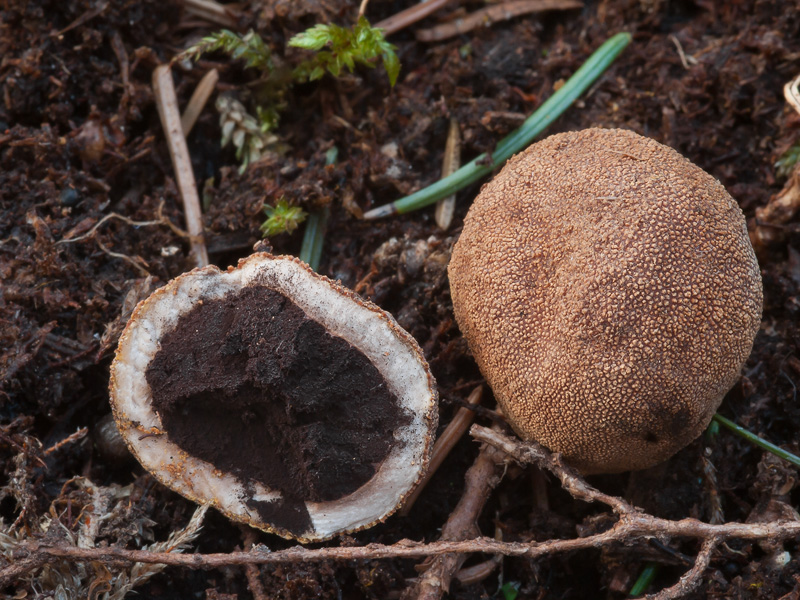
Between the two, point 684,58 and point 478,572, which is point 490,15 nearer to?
point 684,58

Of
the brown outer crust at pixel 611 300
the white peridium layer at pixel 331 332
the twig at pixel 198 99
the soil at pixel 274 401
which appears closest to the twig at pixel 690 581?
the brown outer crust at pixel 611 300

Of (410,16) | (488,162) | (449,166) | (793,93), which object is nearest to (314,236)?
(449,166)

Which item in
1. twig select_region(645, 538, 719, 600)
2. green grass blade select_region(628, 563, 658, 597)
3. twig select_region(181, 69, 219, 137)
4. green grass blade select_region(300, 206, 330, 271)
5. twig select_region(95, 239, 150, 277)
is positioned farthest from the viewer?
twig select_region(181, 69, 219, 137)

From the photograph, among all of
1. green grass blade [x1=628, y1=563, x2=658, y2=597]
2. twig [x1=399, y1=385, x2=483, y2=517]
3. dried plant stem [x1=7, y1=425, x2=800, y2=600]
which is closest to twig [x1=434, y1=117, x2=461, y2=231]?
twig [x1=399, y1=385, x2=483, y2=517]

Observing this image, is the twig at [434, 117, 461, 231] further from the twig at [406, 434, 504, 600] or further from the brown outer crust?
the twig at [406, 434, 504, 600]

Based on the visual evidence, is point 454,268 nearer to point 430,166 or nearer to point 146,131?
point 430,166

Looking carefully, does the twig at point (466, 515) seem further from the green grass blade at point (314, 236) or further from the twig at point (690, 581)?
the green grass blade at point (314, 236)
